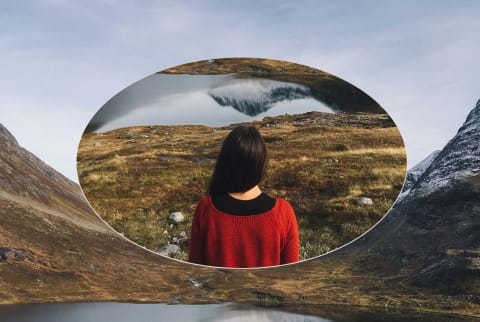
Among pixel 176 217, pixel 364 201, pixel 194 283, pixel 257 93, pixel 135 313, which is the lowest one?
pixel 135 313

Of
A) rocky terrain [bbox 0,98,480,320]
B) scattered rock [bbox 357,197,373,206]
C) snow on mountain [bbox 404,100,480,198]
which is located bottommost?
rocky terrain [bbox 0,98,480,320]

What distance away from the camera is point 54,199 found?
171750mm

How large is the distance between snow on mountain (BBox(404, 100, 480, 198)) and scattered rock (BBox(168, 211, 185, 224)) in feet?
542

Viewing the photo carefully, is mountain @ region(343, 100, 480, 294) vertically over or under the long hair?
under

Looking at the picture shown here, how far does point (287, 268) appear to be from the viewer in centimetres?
14212

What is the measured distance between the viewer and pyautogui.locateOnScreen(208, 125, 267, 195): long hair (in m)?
6.38

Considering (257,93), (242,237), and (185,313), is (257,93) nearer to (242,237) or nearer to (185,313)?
(242,237)

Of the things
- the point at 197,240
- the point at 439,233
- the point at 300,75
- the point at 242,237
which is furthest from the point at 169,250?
the point at 439,233

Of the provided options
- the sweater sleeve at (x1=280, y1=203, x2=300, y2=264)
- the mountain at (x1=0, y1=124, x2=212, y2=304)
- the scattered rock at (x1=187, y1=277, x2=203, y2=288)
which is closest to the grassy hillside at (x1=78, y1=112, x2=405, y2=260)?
the sweater sleeve at (x1=280, y1=203, x2=300, y2=264)

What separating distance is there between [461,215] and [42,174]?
4942 inches

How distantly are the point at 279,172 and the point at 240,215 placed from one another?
1101mm

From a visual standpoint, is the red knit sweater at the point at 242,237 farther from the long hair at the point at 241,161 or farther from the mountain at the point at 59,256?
the mountain at the point at 59,256

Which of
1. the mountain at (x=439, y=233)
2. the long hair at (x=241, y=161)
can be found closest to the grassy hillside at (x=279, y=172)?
the long hair at (x=241, y=161)

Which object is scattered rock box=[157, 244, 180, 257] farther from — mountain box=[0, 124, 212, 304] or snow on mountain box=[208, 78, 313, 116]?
mountain box=[0, 124, 212, 304]
